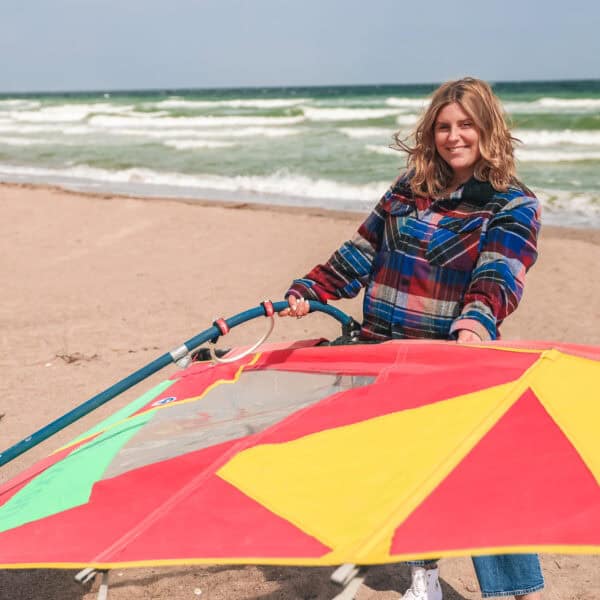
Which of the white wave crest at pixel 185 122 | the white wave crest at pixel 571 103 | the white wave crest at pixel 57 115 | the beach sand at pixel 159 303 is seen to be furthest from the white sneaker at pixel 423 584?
the white wave crest at pixel 57 115

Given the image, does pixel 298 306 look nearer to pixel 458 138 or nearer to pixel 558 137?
pixel 458 138

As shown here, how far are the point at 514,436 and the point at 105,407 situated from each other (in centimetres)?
304

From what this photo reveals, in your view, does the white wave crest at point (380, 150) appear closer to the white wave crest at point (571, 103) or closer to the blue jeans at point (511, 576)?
the blue jeans at point (511, 576)

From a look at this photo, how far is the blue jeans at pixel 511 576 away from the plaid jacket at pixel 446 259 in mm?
672

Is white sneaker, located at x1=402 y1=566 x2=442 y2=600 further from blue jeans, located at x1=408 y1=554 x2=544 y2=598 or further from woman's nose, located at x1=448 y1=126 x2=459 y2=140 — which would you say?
woman's nose, located at x1=448 y1=126 x2=459 y2=140

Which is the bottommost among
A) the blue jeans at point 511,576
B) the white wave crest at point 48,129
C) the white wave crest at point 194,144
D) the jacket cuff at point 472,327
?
the blue jeans at point 511,576

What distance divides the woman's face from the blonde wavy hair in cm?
2

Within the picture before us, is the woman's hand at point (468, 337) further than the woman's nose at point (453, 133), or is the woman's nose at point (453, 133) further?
the woman's nose at point (453, 133)

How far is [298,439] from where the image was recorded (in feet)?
7.05

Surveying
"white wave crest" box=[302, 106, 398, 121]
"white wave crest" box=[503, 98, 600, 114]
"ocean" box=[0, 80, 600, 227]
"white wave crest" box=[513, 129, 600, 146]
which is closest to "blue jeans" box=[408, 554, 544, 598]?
"ocean" box=[0, 80, 600, 227]

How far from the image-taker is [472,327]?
2.31 metres

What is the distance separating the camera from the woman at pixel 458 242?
7.65 ft

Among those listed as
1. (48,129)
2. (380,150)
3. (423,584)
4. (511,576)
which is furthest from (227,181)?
(48,129)

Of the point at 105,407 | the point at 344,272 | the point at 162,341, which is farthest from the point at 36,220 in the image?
the point at 344,272
